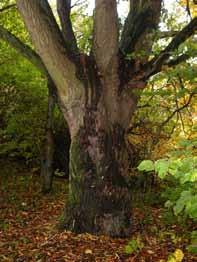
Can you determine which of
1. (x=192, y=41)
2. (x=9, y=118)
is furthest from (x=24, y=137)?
(x=192, y=41)

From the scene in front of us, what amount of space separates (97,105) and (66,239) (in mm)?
1960

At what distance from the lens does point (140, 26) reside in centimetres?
688

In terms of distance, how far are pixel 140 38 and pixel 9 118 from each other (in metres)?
4.87

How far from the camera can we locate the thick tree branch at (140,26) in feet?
22.1

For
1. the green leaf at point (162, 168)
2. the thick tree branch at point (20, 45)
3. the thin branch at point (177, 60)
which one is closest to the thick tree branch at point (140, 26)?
the thin branch at point (177, 60)

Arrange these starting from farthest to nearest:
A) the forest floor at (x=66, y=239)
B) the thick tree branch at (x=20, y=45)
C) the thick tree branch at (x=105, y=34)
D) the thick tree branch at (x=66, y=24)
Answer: the thick tree branch at (x=66, y=24), the thick tree branch at (x=20, y=45), the thick tree branch at (x=105, y=34), the forest floor at (x=66, y=239)

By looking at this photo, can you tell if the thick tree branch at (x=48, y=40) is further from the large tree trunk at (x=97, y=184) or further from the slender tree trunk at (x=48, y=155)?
the slender tree trunk at (x=48, y=155)

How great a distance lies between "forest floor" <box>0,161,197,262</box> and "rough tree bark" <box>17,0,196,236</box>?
0.35 m

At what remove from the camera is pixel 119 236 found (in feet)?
20.9

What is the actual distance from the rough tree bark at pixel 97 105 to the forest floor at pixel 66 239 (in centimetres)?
35

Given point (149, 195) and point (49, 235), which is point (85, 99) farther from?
point (149, 195)

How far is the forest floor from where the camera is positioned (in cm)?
558

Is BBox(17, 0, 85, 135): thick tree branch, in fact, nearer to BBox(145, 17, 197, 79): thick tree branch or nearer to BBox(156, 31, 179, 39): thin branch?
BBox(145, 17, 197, 79): thick tree branch

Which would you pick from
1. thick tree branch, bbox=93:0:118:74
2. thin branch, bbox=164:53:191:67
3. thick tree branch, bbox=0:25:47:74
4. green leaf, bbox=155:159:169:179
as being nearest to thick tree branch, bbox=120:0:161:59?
thick tree branch, bbox=93:0:118:74
